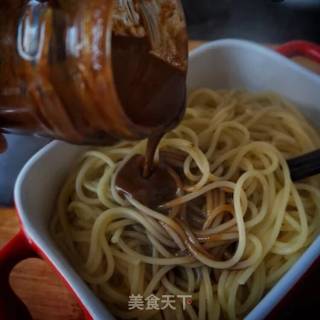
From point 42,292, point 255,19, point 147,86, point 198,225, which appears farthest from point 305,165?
point 255,19

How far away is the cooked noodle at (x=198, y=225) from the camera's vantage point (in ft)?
3.31

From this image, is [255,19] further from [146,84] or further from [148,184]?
[146,84]

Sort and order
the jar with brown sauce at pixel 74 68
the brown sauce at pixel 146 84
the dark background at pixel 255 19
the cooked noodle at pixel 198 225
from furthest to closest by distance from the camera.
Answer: the dark background at pixel 255 19 → the cooked noodle at pixel 198 225 → the brown sauce at pixel 146 84 → the jar with brown sauce at pixel 74 68

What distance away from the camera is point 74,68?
0.66 m

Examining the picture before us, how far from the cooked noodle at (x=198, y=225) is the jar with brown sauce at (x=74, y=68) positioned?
0.32 m

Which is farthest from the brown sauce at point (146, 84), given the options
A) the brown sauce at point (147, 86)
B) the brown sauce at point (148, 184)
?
the brown sauce at point (148, 184)

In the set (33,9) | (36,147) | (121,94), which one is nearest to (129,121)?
(121,94)

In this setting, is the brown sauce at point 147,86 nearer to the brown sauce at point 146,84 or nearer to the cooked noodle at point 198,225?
the brown sauce at point 146,84

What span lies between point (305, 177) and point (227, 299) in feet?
0.96

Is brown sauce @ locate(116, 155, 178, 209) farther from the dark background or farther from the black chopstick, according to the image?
the dark background

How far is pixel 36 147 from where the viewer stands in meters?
1.30

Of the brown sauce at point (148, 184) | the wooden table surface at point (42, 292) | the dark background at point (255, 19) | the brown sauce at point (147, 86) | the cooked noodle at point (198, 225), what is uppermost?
the brown sauce at point (147, 86)

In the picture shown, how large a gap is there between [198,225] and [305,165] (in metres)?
0.24

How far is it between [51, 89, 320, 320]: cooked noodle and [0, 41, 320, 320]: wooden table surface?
0.08m
